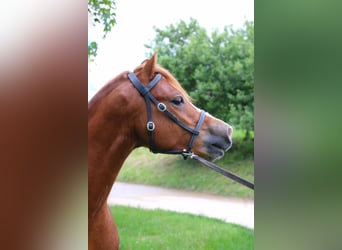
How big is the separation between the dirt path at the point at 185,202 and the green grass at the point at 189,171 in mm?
39

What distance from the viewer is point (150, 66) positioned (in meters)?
2.18

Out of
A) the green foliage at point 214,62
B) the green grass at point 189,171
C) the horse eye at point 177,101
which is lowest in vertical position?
the green grass at point 189,171

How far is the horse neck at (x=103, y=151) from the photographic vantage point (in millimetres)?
2164

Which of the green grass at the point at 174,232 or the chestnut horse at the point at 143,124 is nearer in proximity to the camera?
the chestnut horse at the point at 143,124

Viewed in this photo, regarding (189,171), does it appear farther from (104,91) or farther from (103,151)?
(104,91)

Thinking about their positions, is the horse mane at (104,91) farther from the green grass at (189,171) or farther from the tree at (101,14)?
the green grass at (189,171)

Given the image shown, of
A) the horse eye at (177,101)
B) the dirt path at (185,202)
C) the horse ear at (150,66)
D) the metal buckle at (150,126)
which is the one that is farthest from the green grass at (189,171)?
the horse ear at (150,66)

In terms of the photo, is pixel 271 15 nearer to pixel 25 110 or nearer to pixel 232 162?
pixel 232 162

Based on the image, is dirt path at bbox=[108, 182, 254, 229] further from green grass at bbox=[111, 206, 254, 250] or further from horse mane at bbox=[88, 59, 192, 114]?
horse mane at bbox=[88, 59, 192, 114]

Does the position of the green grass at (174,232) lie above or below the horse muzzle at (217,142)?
below

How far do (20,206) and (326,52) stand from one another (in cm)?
175

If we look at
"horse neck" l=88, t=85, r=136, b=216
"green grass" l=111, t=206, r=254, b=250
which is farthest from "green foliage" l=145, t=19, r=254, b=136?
"green grass" l=111, t=206, r=254, b=250

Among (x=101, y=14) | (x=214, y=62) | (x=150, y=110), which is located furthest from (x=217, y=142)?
(x=101, y=14)

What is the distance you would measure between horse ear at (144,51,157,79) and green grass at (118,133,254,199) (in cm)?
43
